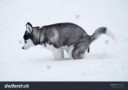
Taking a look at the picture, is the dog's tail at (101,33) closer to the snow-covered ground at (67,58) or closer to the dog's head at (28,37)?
the snow-covered ground at (67,58)

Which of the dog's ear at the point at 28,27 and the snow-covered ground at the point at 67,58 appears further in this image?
the dog's ear at the point at 28,27

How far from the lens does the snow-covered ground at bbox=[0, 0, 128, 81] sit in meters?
2.26

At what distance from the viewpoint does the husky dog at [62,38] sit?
229 centimetres

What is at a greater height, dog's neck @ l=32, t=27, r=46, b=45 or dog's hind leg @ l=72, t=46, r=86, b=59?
dog's neck @ l=32, t=27, r=46, b=45

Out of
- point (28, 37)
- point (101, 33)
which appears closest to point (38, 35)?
point (28, 37)

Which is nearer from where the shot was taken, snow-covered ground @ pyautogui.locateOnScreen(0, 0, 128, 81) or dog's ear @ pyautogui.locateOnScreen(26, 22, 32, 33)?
snow-covered ground @ pyautogui.locateOnScreen(0, 0, 128, 81)

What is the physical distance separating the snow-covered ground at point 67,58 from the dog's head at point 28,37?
3cm

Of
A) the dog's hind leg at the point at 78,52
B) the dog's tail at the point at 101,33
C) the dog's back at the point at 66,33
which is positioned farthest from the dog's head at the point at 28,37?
the dog's tail at the point at 101,33

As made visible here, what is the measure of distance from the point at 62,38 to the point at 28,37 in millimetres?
215

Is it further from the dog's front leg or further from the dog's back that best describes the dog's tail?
the dog's front leg

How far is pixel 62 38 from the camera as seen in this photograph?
7.62 ft

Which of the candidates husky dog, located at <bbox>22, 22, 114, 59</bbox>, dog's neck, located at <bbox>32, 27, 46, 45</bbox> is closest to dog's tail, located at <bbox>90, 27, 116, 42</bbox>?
husky dog, located at <bbox>22, 22, 114, 59</bbox>

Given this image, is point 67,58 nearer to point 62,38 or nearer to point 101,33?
point 62,38

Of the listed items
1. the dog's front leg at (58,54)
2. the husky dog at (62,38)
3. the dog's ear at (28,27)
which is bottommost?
the dog's front leg at (58,54)
